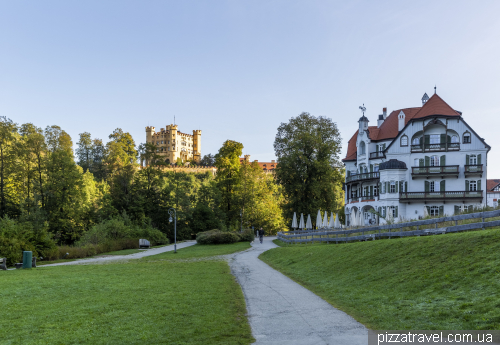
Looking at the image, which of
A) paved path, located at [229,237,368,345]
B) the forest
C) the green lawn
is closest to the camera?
paved path, located at [229,237,368,345]

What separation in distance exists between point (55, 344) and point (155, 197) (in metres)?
60.5

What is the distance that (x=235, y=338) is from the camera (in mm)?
7977

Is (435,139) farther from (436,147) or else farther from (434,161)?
(434,161)

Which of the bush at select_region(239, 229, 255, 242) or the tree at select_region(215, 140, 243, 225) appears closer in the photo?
the bush at select_region(239, 229, 255, 242)

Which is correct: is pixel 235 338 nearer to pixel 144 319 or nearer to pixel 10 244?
pixel 144 319

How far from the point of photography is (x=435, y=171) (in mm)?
45406

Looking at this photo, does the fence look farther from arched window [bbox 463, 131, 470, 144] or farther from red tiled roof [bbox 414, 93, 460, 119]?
arched window [bbox 463, 131, 470, 144]

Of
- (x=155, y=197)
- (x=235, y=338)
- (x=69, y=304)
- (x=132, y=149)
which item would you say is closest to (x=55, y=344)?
(x=235, y=338)

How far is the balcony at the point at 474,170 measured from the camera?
44.4 meters

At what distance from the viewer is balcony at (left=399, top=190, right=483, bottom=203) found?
44.2 metres

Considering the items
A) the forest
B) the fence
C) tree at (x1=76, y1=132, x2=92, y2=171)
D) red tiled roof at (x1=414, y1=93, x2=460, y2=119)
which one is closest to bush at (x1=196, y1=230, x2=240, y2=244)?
the forest

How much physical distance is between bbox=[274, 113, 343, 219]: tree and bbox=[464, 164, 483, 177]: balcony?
1346cm

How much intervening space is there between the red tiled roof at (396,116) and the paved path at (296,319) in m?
37.2

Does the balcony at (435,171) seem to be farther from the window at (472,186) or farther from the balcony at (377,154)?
the balcony at (377,154)
